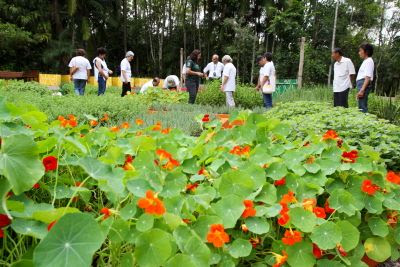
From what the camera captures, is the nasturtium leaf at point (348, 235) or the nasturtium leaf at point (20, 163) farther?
the nasturtium leaf at point (348, 235)

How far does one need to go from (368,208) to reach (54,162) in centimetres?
122

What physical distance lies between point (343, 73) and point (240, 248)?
5570 millimetres

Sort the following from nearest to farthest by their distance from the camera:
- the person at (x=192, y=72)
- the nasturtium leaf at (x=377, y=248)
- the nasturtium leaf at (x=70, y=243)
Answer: the nasturtium leaf at (x=70, y=243)
the nasturtium leaf at (x=377, y=248)
the person at (x=192, y=72)

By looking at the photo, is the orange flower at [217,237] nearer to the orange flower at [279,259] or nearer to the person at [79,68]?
the orange flower at [279,259]

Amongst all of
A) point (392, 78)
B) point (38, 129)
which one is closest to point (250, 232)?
point (38, 129)

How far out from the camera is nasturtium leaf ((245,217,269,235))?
1.27 metres

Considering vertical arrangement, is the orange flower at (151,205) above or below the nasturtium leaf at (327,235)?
above

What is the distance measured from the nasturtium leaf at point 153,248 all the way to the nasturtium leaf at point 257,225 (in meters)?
0.37

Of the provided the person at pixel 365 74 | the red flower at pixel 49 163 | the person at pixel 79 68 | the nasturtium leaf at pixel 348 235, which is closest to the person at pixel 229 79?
the person at pixel 365 74

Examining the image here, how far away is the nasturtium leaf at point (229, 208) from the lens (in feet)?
4.14

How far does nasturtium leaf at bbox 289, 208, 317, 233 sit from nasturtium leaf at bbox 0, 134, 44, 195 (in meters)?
0.83

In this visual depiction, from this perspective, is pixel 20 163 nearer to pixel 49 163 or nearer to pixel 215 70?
pixel 49 163

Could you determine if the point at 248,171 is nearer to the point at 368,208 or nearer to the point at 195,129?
the point at 368,208

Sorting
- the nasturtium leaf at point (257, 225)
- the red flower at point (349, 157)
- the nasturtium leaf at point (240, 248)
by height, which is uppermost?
the red flower at point (349, 157)
